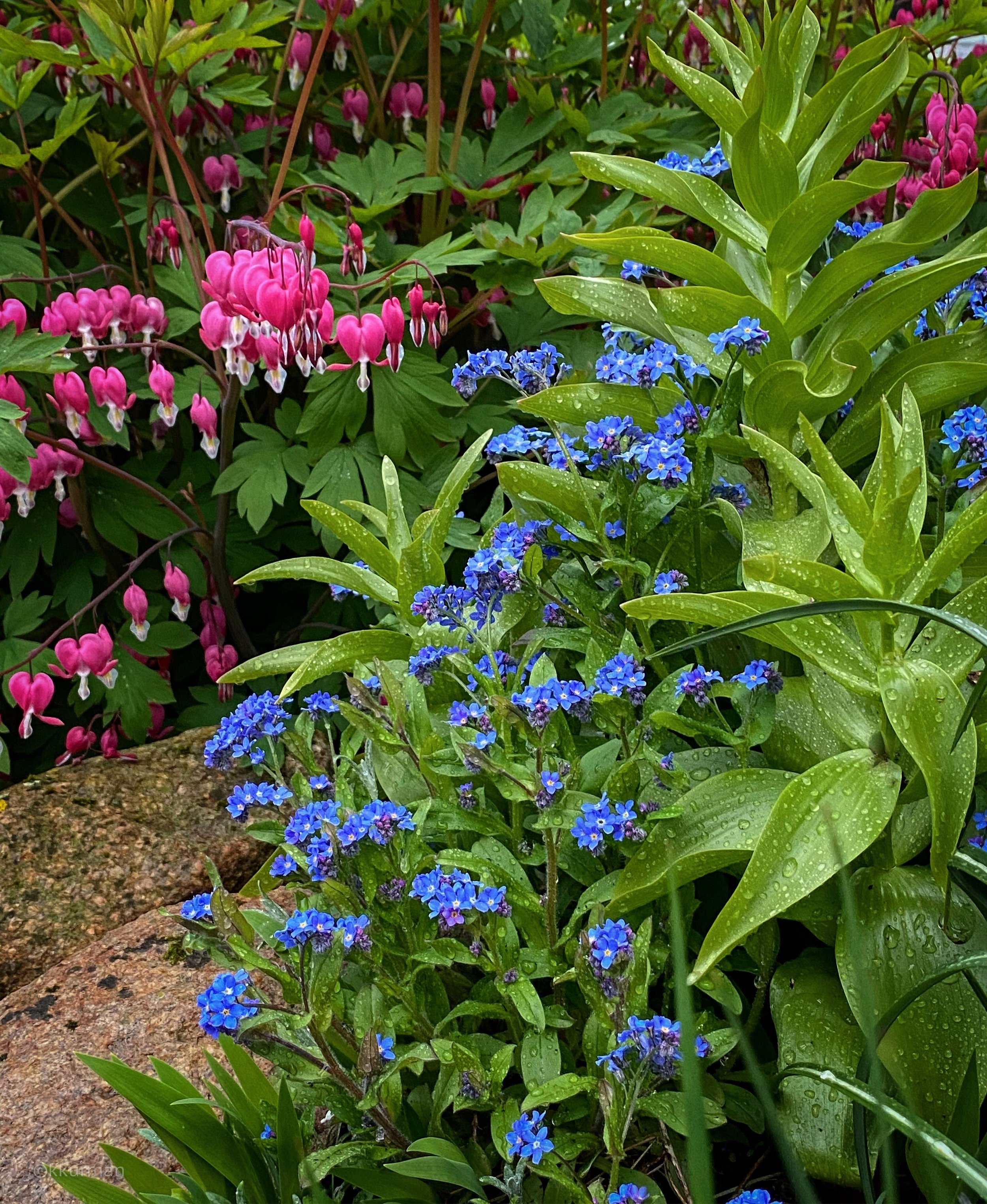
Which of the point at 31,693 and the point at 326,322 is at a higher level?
the point at 326,322

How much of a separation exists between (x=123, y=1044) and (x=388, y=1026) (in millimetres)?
713

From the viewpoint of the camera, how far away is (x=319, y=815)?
1190 mm

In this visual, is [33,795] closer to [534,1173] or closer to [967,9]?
[534,1173]

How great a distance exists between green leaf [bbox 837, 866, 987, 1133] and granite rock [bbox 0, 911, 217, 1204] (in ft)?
3.24

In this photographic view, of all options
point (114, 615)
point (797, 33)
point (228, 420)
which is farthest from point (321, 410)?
point (797, 33)

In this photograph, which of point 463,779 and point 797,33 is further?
point 797,33

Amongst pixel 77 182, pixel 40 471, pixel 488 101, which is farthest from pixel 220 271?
pixel 488 101

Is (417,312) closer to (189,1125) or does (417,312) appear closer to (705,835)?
(705,835)

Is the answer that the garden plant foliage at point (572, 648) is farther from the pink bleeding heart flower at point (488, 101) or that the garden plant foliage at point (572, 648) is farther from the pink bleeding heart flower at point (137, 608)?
the pink bleeding heart flower at point (488, 101)

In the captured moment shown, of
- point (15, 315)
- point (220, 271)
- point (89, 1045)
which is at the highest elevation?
point (220, 271)

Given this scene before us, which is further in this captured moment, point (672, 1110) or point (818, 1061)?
point (818, 1061)

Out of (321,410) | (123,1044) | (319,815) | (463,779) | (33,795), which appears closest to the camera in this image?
(319,815)

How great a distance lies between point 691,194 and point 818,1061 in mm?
1303

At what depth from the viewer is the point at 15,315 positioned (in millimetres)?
2207
